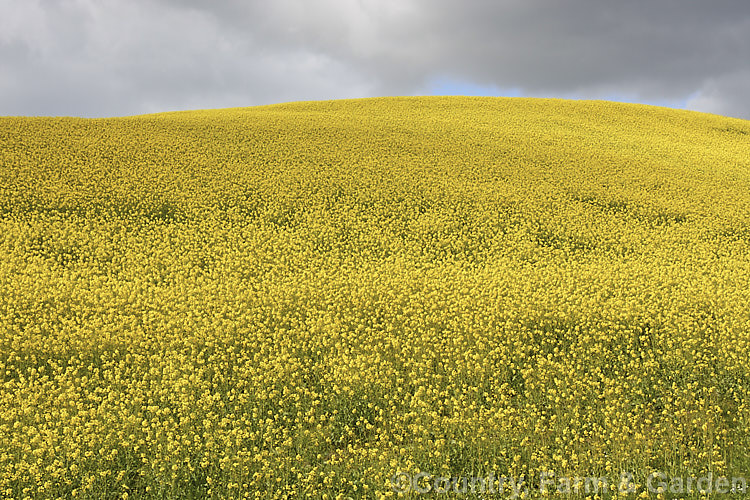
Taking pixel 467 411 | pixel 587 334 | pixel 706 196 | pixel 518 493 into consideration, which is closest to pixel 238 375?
pixel 467 411

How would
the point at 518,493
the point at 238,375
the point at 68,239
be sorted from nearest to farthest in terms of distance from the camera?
the point at 518,493 → the point at 238,375 → the point at 68,239

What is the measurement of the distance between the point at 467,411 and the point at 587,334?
11.3ft

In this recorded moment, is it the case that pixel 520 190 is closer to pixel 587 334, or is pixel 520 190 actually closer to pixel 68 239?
pixel 587 334

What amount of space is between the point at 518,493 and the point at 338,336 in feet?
14.6

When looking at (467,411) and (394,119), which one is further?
(394,119)

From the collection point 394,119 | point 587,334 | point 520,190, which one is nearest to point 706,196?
point 520,190

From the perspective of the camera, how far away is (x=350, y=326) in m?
10.1

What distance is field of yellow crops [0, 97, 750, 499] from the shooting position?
630 centimetres

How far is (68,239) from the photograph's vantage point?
15.1m

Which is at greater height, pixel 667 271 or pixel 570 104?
pixel 570 104

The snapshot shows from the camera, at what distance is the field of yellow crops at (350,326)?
6301 mm

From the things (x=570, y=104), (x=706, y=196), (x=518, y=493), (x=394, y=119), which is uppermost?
(x=570, y=104)

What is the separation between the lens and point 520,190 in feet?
72.5

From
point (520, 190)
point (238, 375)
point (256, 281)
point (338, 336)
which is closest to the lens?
point (238, 375)
